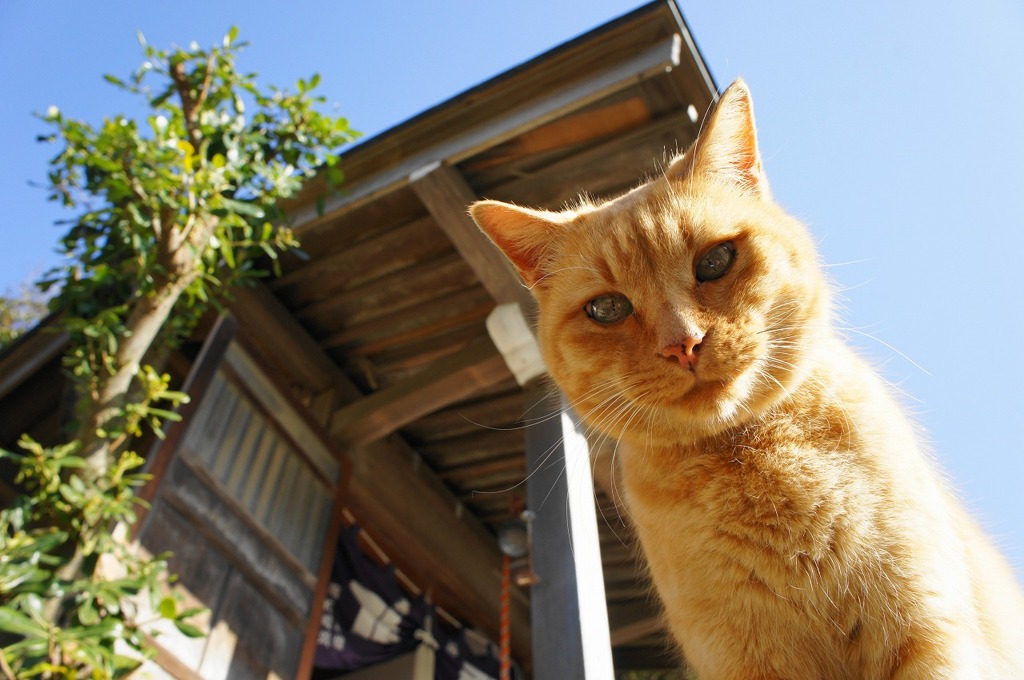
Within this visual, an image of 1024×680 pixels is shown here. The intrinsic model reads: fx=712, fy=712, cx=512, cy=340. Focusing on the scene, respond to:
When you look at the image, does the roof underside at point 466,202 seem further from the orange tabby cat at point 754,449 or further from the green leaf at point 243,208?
the orange tabby cat at point 754,449

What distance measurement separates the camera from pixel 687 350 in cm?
140

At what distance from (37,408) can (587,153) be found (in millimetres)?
3168

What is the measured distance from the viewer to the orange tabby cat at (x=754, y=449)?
1219 mm

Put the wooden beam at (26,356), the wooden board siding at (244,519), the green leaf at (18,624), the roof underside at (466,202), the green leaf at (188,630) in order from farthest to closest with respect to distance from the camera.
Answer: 1. the wooden beam at (26,356)
2. the wooden board siding at (244,519)
3. the roof underside at (466,202)
4. the green leaf at (188,630)
5. the green leaf at (18,624)

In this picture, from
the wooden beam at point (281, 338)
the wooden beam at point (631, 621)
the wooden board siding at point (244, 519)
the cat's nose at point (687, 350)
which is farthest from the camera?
the wooden beam at point (631, 621)

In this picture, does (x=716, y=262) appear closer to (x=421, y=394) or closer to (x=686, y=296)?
(x=686, y=296)

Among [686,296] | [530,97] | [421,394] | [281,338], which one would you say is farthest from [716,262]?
[281,338]

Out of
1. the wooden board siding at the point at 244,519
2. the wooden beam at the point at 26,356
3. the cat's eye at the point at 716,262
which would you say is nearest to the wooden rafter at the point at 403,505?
the wooden board siding at the point at 244,519

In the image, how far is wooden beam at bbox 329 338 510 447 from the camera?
340 cm

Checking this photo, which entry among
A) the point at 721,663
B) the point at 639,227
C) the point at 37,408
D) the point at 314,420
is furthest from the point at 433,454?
the point at 721,663

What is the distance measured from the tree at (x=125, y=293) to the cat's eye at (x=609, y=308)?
5.42 ft

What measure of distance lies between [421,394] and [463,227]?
937 millimetres

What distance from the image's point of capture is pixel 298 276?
3.82m

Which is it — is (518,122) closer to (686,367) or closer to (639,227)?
(639,227)
